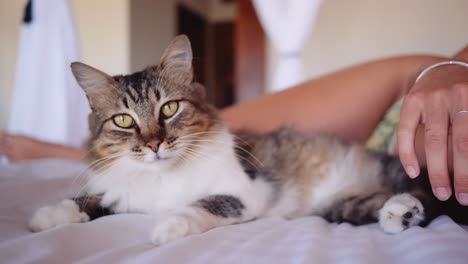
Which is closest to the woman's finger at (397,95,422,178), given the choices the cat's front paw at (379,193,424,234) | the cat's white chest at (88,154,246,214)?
the cat's front paw at (379,193,424,234)

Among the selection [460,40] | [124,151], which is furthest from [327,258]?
[460,40]

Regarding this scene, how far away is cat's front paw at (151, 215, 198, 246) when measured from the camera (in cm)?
70

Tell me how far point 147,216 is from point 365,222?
0.61 metres

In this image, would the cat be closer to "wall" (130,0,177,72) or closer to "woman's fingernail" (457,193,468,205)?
"woman's fingernail" (457,193,468,205)

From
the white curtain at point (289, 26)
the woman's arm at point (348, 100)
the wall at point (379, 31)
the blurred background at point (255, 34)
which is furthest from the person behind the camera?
the white curtain at point (289, 26)

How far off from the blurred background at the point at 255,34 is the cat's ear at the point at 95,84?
1.14 feet

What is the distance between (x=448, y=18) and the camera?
5.97ft

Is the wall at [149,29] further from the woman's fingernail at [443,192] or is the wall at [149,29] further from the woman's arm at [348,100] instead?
the woman's fingernail at [443,192]

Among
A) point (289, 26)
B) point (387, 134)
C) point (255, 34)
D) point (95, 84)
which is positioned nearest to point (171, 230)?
point (95, 84)

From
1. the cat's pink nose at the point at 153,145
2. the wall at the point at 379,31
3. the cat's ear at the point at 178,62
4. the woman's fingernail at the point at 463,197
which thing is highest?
the wall at the point at 379,31

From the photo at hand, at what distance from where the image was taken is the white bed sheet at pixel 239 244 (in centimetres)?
57

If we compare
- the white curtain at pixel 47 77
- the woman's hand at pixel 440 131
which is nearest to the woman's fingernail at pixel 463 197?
the woman's hand at pixel 440 131

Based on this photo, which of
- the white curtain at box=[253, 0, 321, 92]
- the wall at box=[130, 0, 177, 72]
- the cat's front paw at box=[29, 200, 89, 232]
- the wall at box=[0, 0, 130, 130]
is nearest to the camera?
the cat's front paw at box=[29, 200, 89, 232]

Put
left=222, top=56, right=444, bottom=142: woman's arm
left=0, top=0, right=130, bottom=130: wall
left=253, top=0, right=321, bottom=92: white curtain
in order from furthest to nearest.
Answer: left=0, top=0, right=130, bottom=130: wall < left=253, top=0, right=321, bottom=92: white curtain < left=222, top=56, right=444, bottom=142: woman's arm
